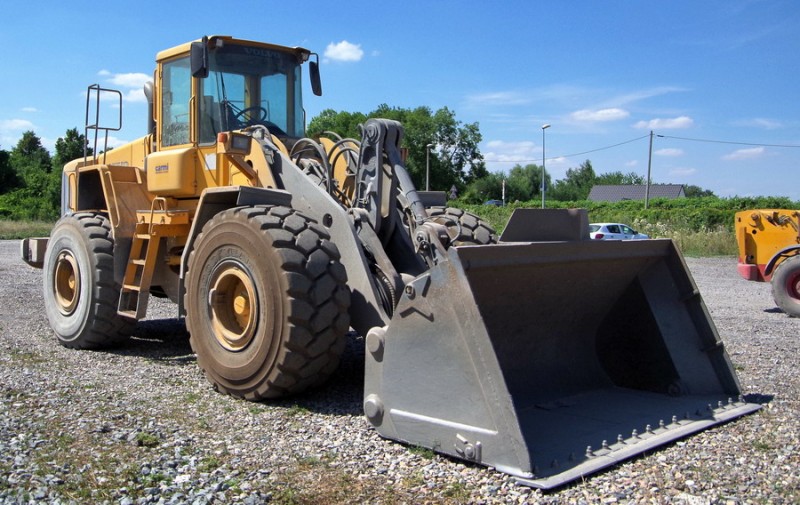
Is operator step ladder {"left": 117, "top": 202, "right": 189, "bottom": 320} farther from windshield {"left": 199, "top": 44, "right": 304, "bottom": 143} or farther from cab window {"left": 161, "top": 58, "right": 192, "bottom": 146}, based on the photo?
windshield {"left": 199, "top": 44, "right": 304, "bottom": 143}

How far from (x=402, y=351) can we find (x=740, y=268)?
1020 centimetres

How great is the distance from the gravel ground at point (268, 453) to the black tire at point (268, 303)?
26 centimetres

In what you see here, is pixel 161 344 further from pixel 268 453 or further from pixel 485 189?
pixel 485 189

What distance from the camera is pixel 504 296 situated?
512 cm

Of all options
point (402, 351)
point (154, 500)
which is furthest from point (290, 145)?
point (154, 500)

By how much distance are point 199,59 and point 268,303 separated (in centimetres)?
256

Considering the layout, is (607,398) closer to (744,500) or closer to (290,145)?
(744,500)

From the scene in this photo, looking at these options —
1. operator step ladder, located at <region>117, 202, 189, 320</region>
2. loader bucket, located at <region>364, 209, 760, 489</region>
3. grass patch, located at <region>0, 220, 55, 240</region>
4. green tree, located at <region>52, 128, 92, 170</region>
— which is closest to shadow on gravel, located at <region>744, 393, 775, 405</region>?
loader bucket, located at <region>364, 209, 760, 489</region>

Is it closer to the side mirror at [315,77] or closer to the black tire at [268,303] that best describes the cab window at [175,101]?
the side mirror at [315,77]

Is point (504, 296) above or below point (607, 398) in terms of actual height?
above

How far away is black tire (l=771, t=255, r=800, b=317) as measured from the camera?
38.9 feet

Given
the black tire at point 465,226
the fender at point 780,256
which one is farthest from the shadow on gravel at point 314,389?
the fender at point 780,256

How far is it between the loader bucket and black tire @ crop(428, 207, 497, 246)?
1.40 meters

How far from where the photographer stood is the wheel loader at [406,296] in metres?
4.37
